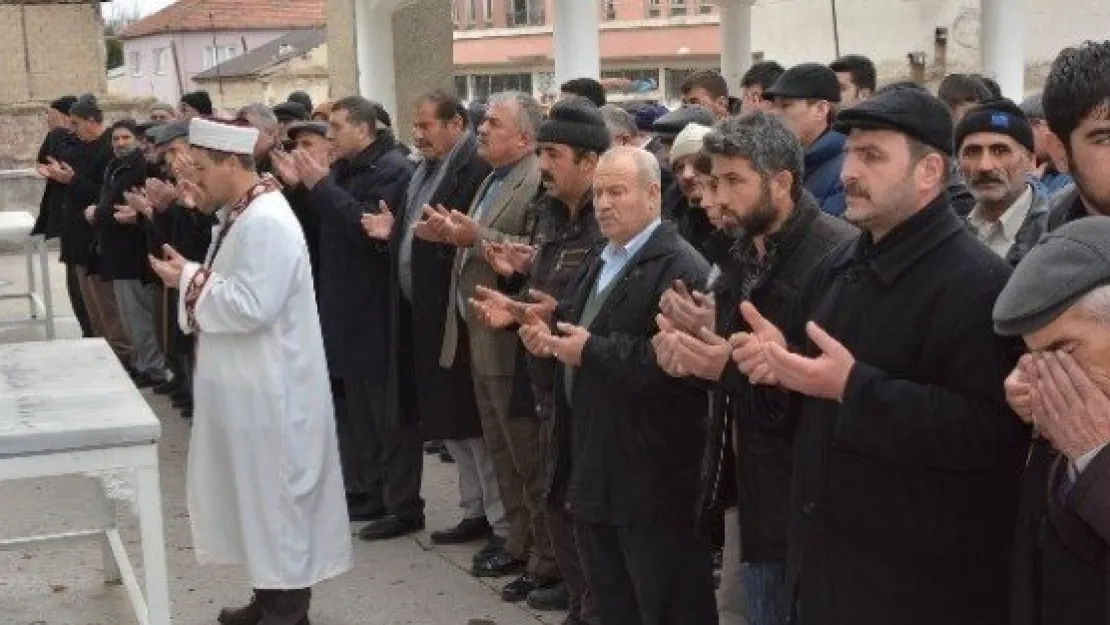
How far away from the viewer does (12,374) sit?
520cm

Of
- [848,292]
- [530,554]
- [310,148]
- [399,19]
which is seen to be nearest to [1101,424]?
[848,292]

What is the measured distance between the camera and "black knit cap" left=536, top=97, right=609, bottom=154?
4824 millimetres

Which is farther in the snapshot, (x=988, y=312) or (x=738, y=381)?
(x=738, y=381)

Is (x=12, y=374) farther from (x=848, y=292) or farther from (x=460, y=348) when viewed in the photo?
(x=848, y=292)

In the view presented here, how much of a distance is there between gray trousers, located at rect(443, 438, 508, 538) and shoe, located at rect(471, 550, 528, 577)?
120 mm

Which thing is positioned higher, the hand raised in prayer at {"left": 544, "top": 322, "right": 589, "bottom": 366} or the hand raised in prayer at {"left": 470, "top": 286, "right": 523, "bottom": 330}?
the hand raised in prayer at {"left": 470, "top": 286, "right": 523, "bottom": 330}

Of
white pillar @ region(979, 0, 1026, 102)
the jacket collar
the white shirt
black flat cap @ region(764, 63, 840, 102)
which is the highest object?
white pillar @ region(979, 0, 1026, 102)

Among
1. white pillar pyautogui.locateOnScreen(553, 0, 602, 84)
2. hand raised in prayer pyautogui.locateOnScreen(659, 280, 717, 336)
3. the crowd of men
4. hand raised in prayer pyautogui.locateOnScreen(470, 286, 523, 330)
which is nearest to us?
the crowd of men

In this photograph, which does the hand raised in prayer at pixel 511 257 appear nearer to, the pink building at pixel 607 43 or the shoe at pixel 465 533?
the shoe at pixel 465 533

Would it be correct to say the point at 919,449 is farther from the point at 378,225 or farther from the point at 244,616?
the point at 378,225

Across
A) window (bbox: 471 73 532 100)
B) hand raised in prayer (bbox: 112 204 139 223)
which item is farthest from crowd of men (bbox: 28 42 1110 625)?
window (bbox: 471 73 532 100)

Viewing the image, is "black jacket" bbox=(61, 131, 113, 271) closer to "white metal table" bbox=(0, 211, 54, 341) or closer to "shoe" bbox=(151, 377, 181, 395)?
"white metal table" bbox=(0, 211, 54, 341)

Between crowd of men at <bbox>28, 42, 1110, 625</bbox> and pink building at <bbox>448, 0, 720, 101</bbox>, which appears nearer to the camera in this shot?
crowd of men at <bbox>28, 42, 1110, 625</bbox>

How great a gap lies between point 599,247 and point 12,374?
7.40 ft
